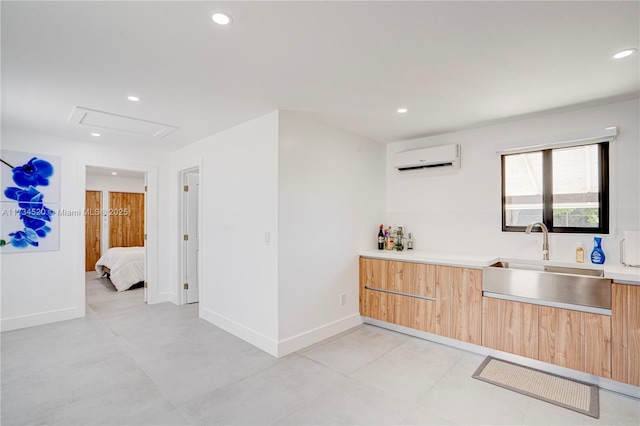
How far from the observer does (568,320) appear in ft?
8.32

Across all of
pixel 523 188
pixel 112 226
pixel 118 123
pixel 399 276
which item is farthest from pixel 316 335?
pixel 112 226

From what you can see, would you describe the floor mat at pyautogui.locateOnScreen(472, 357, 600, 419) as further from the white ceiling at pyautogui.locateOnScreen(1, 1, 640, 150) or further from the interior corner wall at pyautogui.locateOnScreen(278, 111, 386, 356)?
the white ceiling at pyautogui.locateOnScreen(1, 1, 640, 150)

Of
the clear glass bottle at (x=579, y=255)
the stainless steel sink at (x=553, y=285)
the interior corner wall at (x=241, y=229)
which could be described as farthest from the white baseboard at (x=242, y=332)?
the clear glass bottle at (x=579, y=255)

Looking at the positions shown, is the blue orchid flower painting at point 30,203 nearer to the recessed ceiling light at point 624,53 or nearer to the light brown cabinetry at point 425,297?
the light brown cabinetry at point 425,297

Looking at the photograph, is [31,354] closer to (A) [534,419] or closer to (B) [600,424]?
(A) [534,419]

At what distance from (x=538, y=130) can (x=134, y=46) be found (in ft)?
11.9

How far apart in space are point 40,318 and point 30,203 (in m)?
1.41

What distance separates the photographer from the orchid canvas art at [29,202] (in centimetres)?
368

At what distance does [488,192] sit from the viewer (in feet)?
11.8

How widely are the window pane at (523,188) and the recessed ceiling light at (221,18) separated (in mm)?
3176

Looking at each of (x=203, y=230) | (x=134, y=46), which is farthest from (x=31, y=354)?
(x=134, y=46)

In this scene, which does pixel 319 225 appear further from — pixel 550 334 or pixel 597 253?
pixel 597 253

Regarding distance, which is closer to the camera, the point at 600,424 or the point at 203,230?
the point at 600,424

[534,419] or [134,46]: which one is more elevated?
[134,46]
